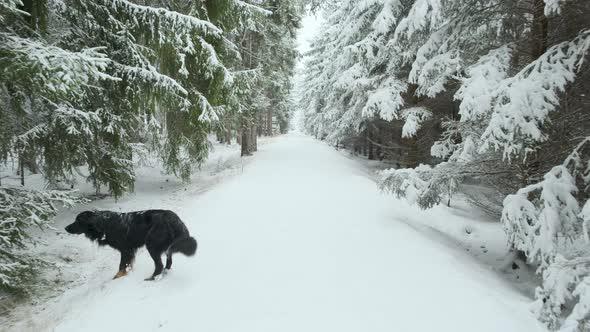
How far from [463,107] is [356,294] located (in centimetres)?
330

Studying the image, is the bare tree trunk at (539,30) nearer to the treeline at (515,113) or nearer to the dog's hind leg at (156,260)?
the treeline at (515,113)

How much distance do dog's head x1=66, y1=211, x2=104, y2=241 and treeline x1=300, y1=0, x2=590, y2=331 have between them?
5.46m

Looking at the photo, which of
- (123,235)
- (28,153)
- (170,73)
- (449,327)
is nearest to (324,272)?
(449,327)

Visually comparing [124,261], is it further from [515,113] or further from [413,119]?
[413,119]

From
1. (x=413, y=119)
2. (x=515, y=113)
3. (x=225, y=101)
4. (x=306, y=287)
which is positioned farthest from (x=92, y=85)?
(x=413, y=119)

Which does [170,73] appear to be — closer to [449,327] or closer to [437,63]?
[437,63]

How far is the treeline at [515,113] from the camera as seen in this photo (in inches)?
159

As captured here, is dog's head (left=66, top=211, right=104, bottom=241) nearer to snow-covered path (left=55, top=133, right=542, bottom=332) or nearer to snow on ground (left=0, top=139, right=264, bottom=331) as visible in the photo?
snow on ground (left=0, top=139, right=264, bottom=331)

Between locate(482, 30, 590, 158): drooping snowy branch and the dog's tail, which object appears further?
the dog's tail

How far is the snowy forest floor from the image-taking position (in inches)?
139

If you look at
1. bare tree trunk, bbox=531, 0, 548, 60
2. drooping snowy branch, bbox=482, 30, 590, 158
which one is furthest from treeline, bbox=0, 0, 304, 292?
bare tree trunk, bbox=531, 0, 548, 60

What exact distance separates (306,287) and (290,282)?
24 centimetres

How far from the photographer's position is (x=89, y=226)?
15.8ft

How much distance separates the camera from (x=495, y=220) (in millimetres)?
10711
